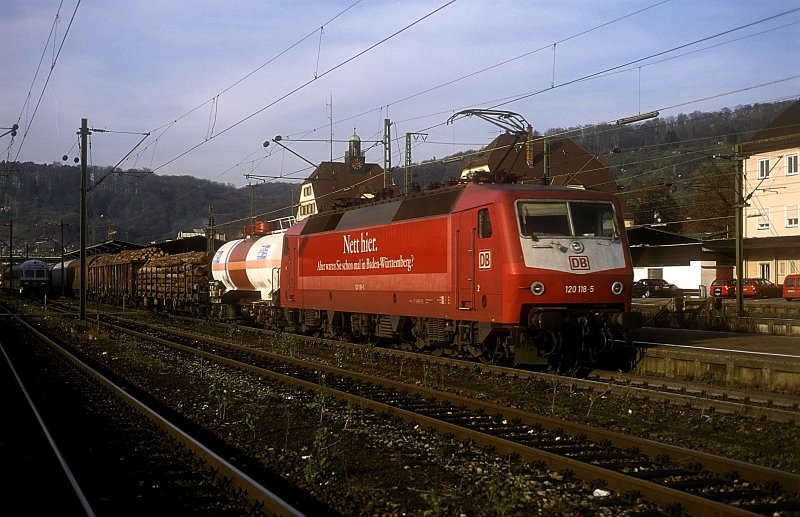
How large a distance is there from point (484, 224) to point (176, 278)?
2821cm

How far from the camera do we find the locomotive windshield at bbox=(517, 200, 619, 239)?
1569 cm

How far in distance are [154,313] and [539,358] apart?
1299 inches

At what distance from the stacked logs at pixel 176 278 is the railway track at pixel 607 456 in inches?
974

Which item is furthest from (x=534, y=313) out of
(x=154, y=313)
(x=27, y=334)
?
(x=154, y=313)

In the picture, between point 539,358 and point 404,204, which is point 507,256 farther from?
point 404,204

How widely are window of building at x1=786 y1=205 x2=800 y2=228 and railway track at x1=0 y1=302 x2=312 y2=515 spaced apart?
55.2 meters

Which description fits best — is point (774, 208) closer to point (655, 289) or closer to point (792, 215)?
point (792, 215)

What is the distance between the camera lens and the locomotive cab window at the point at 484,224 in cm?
1609

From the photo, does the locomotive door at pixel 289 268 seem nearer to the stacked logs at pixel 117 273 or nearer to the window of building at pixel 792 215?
the stacked logs at pixel 117 273

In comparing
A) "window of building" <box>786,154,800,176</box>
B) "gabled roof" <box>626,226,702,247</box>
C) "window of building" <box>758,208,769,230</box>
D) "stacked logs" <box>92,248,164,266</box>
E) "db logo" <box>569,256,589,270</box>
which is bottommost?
"db logo" <box>569,256,589,270</box>

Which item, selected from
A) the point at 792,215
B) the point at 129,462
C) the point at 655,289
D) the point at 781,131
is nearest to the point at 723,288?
the point at 655,289

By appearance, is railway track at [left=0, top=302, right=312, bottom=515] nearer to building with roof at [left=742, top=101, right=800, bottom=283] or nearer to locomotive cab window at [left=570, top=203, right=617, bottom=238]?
locomotive cab window at [left=570, top=203, right=617, bottom=238]

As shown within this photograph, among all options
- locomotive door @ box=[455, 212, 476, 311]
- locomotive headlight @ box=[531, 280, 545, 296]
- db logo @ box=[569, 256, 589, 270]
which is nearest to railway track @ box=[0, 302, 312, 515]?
locomotive door @ box=[455, 212, 476, 311]

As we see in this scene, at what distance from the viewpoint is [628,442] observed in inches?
367
